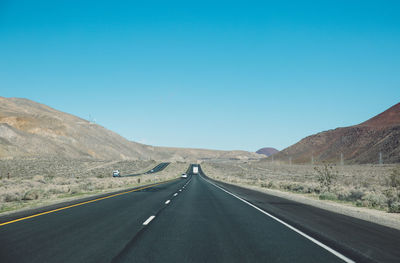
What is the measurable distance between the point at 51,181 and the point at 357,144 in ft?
335

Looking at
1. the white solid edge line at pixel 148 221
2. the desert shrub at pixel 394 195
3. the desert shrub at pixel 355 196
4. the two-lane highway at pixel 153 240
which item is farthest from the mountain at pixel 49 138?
the two-lane highway at pixel 153 240

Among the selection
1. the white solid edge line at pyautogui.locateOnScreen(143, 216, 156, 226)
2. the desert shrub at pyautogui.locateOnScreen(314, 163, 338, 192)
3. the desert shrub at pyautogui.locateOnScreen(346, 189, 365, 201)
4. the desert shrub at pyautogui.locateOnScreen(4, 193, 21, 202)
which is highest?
the desert shrub at pyautogui.locateOnScreen(314, 163, 338, 192)

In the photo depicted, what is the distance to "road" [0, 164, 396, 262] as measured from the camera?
6.10 m

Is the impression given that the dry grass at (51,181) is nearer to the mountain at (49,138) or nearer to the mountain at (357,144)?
the mountain at (49,138)

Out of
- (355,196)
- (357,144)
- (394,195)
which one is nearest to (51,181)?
(355,196)

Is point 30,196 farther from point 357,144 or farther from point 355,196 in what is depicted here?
point 357,144

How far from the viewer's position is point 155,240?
7.46 meters

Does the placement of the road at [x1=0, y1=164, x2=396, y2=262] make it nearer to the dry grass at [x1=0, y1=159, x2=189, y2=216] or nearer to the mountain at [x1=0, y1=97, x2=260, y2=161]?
the dry grass at [x1=0, y1=159, x2=189, y2=216]

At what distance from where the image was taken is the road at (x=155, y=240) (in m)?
6.10

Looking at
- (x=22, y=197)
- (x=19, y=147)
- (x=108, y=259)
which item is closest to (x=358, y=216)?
(x=108, y=259)

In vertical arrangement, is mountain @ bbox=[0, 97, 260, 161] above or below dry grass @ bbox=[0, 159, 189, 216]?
above

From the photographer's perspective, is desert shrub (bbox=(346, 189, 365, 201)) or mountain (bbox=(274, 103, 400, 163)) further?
mountain (bbox=(274, 103, 400, 163))

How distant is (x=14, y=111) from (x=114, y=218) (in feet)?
480

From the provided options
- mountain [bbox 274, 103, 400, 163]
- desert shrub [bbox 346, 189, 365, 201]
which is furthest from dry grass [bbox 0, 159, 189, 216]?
mountain [bbox 274, 103, 400, 163]
